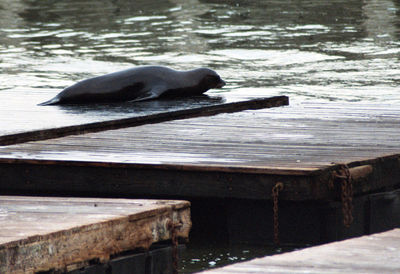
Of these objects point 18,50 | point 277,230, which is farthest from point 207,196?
point 18,50

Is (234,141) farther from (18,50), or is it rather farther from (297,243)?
(18,50)

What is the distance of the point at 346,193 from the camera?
5.33 metres

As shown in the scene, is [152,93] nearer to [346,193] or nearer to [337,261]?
[346,193]

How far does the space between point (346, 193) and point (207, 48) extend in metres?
11.3

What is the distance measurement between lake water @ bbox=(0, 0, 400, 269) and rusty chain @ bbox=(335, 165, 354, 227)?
7.08 ft

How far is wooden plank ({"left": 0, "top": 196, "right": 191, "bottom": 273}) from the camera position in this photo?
3.85 meters

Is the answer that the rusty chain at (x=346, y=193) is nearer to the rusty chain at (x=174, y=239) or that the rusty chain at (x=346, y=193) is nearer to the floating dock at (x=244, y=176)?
the floating dock at (x=244, y=176)

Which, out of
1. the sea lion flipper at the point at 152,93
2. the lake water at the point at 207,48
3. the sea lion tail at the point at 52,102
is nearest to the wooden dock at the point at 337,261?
the lake water at the point at 207,48

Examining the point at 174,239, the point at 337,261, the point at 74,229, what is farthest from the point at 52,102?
the point at 337,261

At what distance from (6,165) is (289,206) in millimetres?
1424

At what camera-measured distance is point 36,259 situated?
388 cm

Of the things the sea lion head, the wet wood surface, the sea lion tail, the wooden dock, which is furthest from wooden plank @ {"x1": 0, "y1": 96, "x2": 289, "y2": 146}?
the wooden dock

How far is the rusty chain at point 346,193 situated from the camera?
525 cm

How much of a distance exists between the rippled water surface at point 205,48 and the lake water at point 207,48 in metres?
0.01
